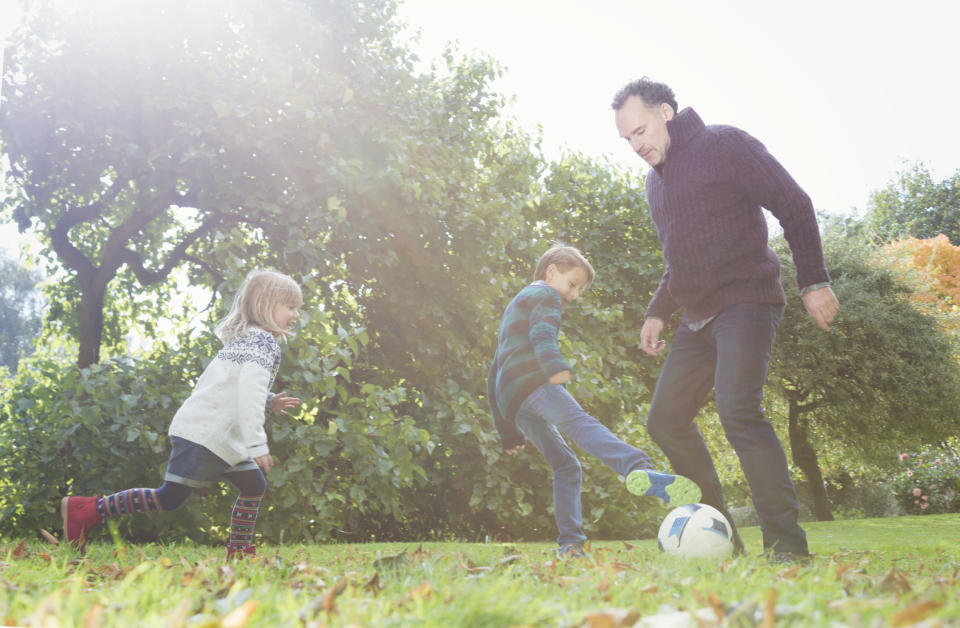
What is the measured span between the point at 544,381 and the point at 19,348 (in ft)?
27.5

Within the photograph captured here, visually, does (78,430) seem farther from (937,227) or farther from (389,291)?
(937,227)

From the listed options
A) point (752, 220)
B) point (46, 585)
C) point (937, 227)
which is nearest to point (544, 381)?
point (752, 220)

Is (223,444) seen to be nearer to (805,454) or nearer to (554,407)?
(554,407)

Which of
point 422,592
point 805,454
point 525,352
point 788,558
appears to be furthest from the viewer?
point 805,454

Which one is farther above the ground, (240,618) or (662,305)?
(662,305)

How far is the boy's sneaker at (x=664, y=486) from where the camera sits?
3070 millimetres

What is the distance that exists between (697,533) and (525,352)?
1.23 metres

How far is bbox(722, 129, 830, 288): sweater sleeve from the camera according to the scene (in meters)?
3.02

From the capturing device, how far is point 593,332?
7.91m

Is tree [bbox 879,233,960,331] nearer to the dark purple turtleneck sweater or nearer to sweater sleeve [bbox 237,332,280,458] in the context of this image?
the dark purple turtleneck sweater

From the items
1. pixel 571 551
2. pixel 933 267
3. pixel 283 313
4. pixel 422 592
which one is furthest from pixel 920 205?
pixel 422 592

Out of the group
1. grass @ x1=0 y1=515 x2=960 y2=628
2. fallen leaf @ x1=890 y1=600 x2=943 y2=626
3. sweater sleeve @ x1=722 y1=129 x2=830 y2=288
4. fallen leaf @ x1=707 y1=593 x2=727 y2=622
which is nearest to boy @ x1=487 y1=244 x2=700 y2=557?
grass @ x1=0 y1=515 x2=960 y2=628

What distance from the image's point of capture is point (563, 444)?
3.68 metres

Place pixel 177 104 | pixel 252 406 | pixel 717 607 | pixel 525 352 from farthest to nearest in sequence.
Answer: pixel 177 104 < pixel 525 352 < pixel 252 406 < pixel 717 607
